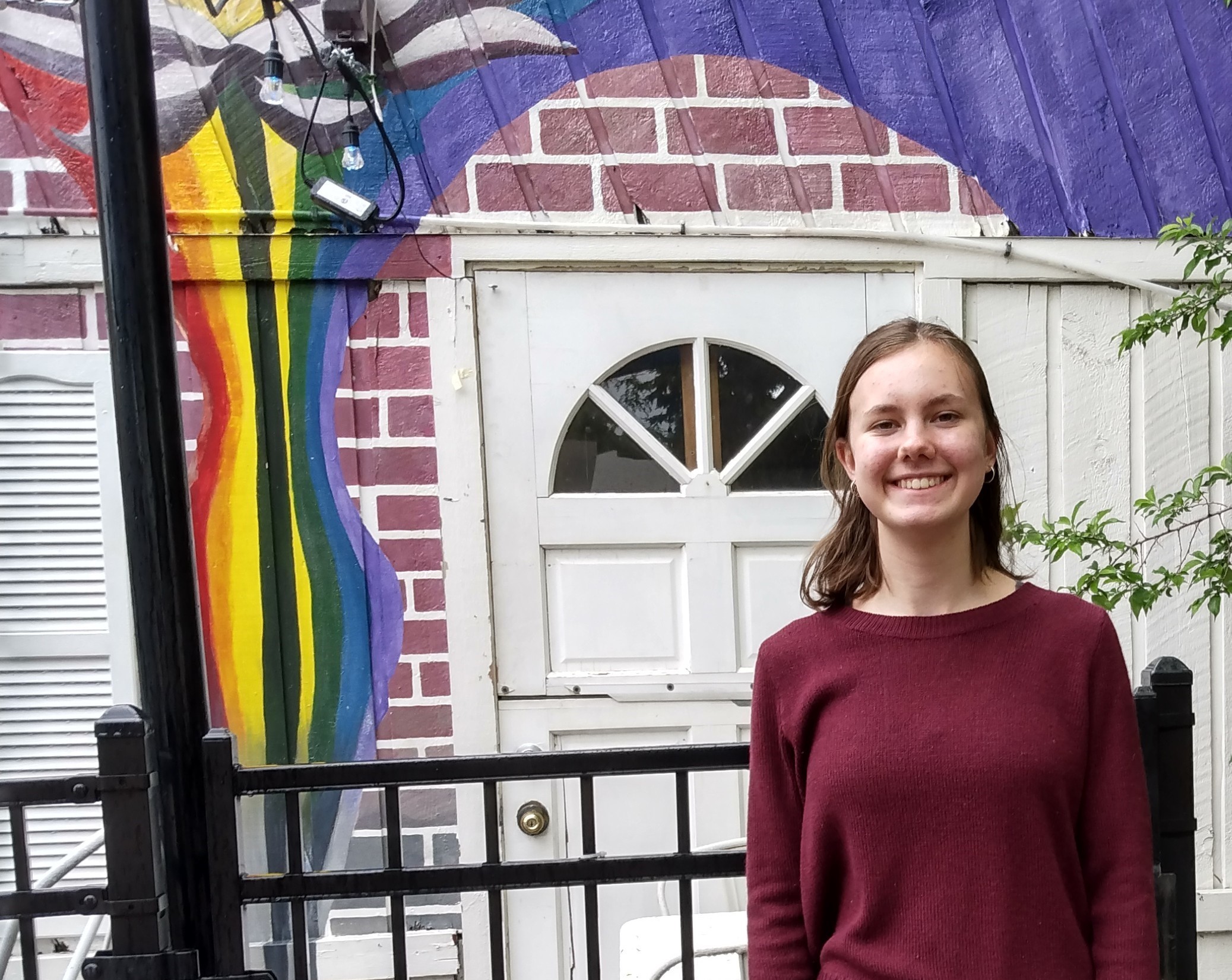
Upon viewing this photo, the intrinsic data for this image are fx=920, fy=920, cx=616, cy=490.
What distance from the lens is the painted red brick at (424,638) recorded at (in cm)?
250

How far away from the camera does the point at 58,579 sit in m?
2.48

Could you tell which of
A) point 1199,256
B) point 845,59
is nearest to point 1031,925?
point 1199,256

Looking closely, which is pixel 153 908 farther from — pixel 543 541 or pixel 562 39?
pixel 562 39

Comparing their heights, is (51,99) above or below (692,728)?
above

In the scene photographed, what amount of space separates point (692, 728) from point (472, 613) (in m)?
0.69

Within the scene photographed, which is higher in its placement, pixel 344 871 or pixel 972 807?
pixel 972 807

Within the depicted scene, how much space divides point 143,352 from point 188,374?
114cm

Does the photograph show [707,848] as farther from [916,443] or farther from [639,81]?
[639,81]

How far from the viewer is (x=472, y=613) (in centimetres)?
251

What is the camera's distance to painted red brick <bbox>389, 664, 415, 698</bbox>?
2.50 m

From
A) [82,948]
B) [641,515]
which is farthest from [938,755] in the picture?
[82,948]

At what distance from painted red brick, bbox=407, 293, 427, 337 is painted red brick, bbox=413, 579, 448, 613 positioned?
67 cm

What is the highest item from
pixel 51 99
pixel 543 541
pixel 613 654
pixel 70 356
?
pixel 51 99

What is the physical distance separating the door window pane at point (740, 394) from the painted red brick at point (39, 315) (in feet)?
5.63
